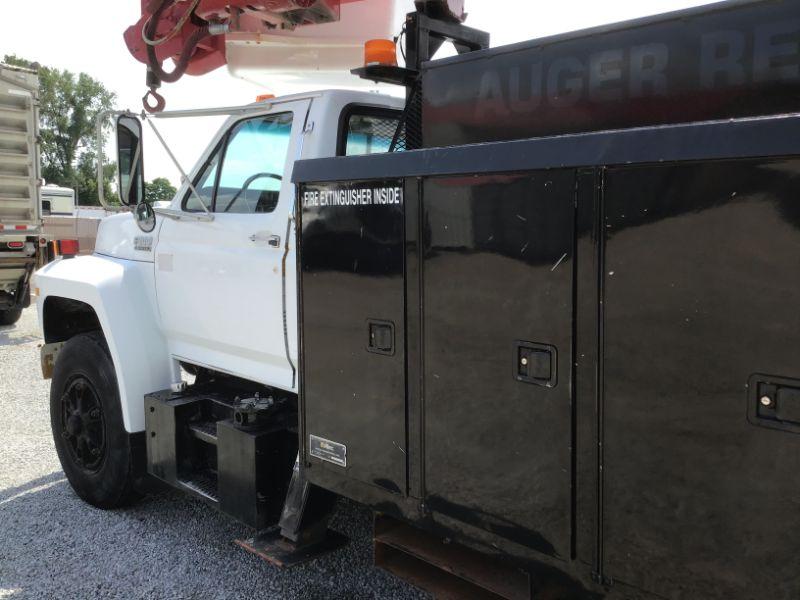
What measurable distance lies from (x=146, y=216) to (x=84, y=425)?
1.40m

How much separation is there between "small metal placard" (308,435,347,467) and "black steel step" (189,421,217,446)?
1.03 m

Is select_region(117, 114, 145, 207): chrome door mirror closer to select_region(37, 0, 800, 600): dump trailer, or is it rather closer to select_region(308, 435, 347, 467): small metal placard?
select_region(37, 0, 800, 600): dump trailer

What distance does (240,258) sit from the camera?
137 inches

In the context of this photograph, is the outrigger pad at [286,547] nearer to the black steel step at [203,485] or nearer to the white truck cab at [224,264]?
the black steel step at [203,485]

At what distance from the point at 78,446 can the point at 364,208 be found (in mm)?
3041

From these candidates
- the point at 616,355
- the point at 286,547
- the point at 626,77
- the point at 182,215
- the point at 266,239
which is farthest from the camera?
the point at 182,215

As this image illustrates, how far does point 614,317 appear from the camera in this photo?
179cm

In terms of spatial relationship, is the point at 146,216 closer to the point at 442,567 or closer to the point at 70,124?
the point at 442,567

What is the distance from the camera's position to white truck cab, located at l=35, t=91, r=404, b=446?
10.9 ft

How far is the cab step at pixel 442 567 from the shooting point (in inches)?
86.6

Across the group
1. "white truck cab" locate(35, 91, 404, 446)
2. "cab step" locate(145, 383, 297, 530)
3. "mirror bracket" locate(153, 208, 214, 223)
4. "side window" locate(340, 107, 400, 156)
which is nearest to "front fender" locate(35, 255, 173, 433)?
"white truck cab" locate(35, 91, 404, 446)

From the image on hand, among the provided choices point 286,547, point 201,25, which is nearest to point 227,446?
point 286,547

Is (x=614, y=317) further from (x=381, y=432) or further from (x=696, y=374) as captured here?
(x=381, y=432)

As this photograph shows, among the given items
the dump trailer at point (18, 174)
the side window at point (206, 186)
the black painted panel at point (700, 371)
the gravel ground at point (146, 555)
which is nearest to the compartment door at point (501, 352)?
the black painted panel at point (700, 371)
